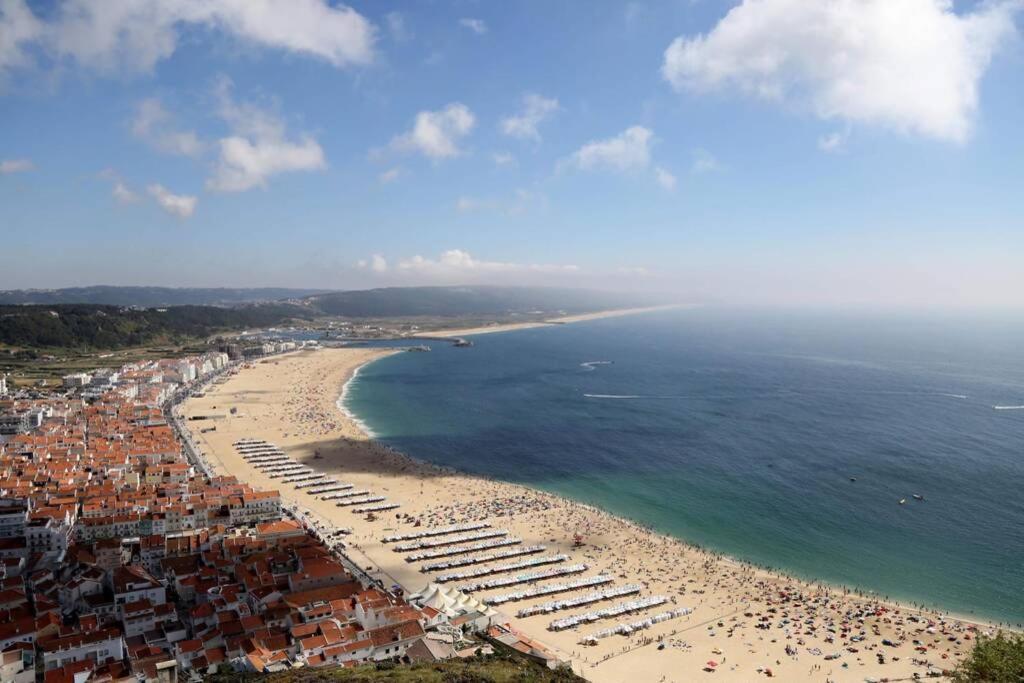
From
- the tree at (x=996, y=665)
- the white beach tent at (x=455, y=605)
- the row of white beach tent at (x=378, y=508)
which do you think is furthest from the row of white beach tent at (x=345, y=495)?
the tree at (x=996, y=665)

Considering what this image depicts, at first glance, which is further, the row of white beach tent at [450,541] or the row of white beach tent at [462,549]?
the row of white beach tent at [450,541]

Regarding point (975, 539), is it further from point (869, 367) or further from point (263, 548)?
point (869, 367)

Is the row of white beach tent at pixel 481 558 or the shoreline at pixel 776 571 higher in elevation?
the row of white beach tent at pixel 481 558

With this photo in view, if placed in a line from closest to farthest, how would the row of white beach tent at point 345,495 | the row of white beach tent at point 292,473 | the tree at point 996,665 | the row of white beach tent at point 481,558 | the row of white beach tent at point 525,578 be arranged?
1. the tree at point 996,665
2. the row of white beach tent at point 525,578
3. the row of white beach tent at point 481,558
4. the row of white beach tent at point 345,495
5. the row of white beach tent at point 292,473

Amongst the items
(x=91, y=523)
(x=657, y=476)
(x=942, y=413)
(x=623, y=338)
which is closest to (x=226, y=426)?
(x=91, y=523)

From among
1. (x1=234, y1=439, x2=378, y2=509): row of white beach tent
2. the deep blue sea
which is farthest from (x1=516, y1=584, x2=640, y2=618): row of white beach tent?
(x1=234, y1=439, x2=378, y2=509): row of white beach tent

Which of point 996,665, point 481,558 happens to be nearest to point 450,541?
point 481,558

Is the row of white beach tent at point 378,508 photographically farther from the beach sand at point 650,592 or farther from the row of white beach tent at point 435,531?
the row of white beach tent at point 435,531
